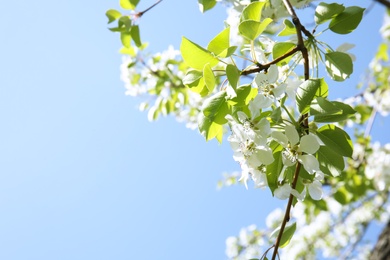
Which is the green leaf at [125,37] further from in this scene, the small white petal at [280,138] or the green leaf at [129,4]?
the small white petal at [280,138]

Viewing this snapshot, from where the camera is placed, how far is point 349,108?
72 cm

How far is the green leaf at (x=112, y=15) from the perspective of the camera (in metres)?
1.39

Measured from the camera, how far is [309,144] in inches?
27.9

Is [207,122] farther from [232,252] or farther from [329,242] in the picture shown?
[329,242]

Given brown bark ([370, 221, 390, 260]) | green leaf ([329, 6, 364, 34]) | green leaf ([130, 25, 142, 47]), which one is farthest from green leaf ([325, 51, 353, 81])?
brown bark ([370, 221, 390, 260])

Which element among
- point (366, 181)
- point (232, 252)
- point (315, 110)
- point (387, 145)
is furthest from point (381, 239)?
point (232, 252)

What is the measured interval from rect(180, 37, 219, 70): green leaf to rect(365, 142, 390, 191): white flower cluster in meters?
2.18

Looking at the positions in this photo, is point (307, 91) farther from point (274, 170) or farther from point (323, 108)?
point (274, 170)

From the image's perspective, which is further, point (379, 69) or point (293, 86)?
point (379, 69)

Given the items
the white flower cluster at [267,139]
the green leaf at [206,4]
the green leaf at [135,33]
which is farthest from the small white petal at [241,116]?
the green leaf at [135,33]

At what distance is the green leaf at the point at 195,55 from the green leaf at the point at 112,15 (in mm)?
700

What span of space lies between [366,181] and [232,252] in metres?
1.88

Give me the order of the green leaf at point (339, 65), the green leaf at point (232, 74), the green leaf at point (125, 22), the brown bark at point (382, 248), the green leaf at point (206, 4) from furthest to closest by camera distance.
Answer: the brown bark at point (382, 248) → the green leaf at point (125, 22) → the green leaf at point (206, 4) → the green leaf at point (339, 65) → the green leaf at point (232, 74)

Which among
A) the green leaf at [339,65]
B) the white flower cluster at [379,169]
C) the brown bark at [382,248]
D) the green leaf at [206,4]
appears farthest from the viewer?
the white flower cluster at [379,169]
